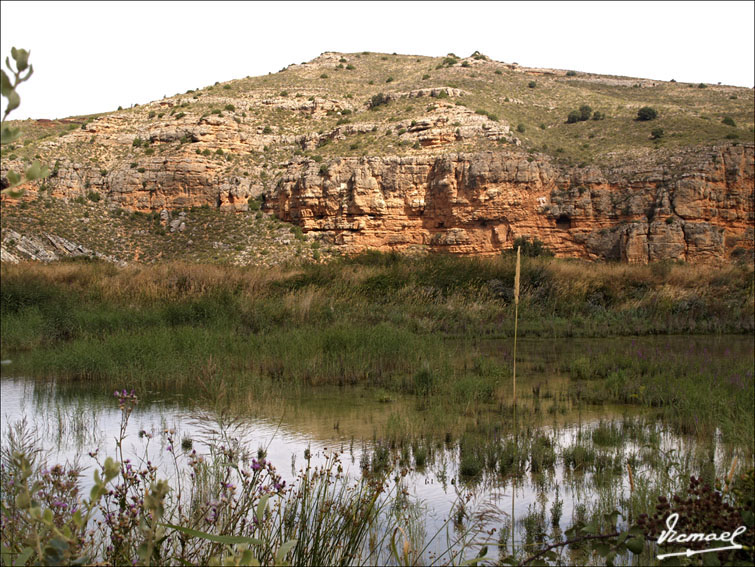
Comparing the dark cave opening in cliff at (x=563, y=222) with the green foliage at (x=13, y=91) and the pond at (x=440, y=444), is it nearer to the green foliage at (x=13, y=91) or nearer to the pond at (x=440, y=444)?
the pond at (x=440, y=444)

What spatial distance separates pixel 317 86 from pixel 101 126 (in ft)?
68.6

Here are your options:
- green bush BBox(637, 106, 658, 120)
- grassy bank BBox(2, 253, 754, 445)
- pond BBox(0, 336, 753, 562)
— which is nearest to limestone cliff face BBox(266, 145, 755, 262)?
green bush BBox(637, 106, 658, 120)

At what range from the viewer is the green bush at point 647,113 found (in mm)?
49719

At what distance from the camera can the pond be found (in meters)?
4.99

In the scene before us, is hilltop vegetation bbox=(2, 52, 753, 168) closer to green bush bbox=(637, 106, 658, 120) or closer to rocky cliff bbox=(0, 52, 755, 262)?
rocky cliff bbox=(0, 52, 755, 262)

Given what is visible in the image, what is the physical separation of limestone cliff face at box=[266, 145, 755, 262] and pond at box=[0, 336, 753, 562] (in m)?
32.8

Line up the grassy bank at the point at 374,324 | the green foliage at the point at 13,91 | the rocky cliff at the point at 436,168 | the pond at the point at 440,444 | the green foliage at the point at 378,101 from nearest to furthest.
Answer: the green foliage at the point at 13,91 → the pond at the point at 440,444 → the grassy bank at the point at 374,324 → the rocky cliff at the point at 436,168 → the green foliage at the point at 378,101

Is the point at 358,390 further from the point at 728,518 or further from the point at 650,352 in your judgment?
the point at 728,518

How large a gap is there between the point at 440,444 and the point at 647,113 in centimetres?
4961

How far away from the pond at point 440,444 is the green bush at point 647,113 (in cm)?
4576

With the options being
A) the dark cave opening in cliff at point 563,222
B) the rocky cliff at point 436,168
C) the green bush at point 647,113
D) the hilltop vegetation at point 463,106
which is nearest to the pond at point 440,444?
the rocky cliff at point 436,168

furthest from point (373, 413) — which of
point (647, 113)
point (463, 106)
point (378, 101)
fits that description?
point (378, 101)

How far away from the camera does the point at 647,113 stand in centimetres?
4975

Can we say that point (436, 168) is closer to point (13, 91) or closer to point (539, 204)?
point (539, 204)
